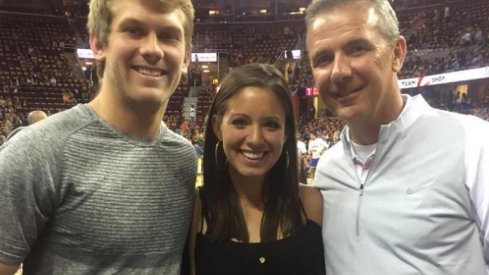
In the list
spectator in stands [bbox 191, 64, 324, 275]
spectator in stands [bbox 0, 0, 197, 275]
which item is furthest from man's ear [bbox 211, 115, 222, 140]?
spectator in stands [bbox 0, 0, 197, 275]

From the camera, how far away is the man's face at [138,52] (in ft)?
4.97

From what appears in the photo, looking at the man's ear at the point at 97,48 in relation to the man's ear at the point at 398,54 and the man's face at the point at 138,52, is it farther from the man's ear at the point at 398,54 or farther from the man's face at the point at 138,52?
the man's ear at the point at 398,54

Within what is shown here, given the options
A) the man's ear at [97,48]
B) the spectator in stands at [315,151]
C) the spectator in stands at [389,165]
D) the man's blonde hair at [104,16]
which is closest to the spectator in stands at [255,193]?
the spectator in stands at [389,165]

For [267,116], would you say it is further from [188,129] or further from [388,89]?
[188,129]

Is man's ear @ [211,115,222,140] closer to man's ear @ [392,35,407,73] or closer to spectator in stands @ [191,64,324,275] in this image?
spectator in stands @ [191,64,324,275]

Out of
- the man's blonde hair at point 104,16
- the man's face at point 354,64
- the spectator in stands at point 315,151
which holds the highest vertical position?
the man's blonde hair at point 104,16

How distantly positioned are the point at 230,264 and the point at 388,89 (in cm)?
84

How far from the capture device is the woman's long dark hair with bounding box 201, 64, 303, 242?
1.81 metres

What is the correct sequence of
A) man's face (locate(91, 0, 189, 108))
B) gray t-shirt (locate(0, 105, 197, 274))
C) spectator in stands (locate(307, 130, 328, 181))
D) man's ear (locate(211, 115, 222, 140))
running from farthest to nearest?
spectator in stands (locate(307, 130, 328, 181))
man's ear (locate(211, 115, 222, 140))
man's face (locate(91, 0, 189, 108))
gray t-shirt (locate(0, 105, 197, 274))

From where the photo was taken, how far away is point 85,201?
1449 mm

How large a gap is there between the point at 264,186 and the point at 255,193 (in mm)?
47

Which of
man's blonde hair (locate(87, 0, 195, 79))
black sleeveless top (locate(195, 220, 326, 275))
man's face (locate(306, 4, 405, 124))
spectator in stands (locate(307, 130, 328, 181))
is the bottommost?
spectator in stands (locate(307, 130, 328, 181))

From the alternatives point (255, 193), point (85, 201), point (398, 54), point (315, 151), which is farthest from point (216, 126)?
point (315, 151)

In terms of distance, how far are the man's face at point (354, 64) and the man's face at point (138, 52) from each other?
54cm
